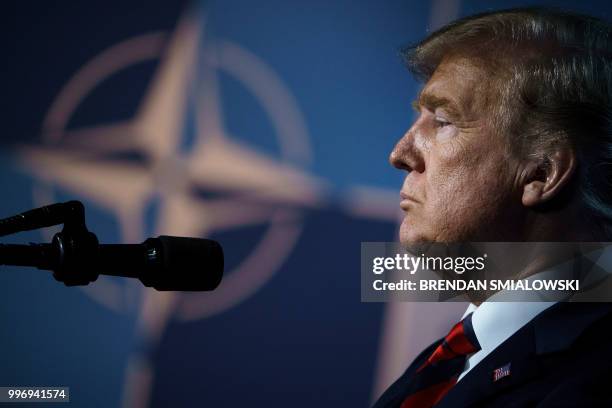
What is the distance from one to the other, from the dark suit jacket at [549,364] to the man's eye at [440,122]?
40 centimetres

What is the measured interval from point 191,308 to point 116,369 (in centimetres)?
31

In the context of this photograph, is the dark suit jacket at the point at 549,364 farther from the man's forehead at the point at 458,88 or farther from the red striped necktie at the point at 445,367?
the man's forehead at the point at 458,88

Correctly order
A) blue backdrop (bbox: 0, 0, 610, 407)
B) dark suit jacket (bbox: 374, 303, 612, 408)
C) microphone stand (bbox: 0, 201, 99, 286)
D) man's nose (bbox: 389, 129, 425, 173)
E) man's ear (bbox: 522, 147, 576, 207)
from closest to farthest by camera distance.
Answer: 1. microphone stand (bbox: 0, 201, 99, 286)
2. dark suit jacket (bbox: 374, 303, 612, 408)
3. man's ear (bbox: 522, 147, 576, 207)
4. man's nose (bbox: 389, 129, 425, 173)
5. blue backdrop (bbox: 0, 0, 610, 407)

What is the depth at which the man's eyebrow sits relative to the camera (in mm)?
1347

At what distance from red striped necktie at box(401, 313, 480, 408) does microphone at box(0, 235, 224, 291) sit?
57 centimetres

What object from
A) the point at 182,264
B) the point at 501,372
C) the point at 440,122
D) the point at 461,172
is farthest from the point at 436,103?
the point at 182,264

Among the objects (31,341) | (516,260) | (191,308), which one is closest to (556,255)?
(516,260)

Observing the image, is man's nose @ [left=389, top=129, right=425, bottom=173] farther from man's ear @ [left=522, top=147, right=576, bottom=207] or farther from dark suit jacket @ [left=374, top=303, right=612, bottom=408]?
dark suit jacket @ [left=374, top=303, right=612, bottom=408]

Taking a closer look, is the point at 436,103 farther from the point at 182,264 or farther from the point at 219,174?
the point at 219,174

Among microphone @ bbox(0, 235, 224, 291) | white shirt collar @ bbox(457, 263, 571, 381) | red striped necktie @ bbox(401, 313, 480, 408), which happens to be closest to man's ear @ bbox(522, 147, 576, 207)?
white shirt collar @ bbox(457, 263, 571, 381)

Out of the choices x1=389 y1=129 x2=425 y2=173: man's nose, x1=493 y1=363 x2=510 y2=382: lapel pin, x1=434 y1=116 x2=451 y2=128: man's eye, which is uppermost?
x1=434 y1=116 x2=451 y2=128: man's eye

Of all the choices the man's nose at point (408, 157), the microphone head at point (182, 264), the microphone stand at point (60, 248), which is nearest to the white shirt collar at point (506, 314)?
the man's nose at point (408, 157)

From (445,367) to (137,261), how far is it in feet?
2.39

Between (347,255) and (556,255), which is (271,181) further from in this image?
(556,255)
